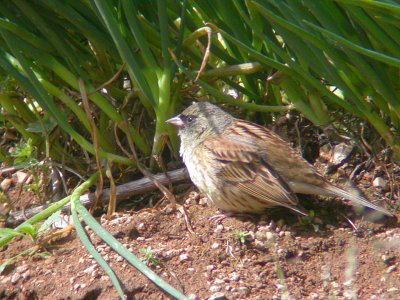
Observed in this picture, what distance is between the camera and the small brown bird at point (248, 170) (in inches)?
167

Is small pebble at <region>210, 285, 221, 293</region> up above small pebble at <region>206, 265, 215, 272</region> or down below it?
below

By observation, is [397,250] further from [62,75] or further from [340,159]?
[62,75]

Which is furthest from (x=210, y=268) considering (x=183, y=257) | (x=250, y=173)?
(x=250, y=173)

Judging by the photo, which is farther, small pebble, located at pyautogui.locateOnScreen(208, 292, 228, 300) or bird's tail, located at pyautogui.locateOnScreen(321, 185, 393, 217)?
bird's tail, located at pyautogui.locateOnScreen(321, 185, 393, 217)

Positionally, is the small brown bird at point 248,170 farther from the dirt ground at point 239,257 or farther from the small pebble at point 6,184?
the small pebble at point 6,184

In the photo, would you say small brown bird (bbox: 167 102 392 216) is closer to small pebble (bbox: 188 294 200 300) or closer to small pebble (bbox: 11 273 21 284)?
small pebble (bbox: 188 294 200 300)

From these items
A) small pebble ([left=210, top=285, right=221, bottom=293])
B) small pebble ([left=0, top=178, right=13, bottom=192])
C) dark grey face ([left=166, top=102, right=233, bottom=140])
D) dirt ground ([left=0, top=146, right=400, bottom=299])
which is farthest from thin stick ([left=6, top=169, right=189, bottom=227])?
small pebble ([left=210, top=285, right=221, bottom=293])

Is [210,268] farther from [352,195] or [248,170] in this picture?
[352,195]

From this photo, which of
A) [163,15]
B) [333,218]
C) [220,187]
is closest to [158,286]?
[220,187]

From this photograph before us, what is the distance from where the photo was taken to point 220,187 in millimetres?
4359

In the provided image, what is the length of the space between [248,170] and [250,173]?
Result: 2 cm

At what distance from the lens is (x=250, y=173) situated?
4336mm

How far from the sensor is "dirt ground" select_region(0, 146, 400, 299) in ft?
12.1

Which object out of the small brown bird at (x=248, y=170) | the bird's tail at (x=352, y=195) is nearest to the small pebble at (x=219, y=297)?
the small brown bird at (x=248, y=170)
